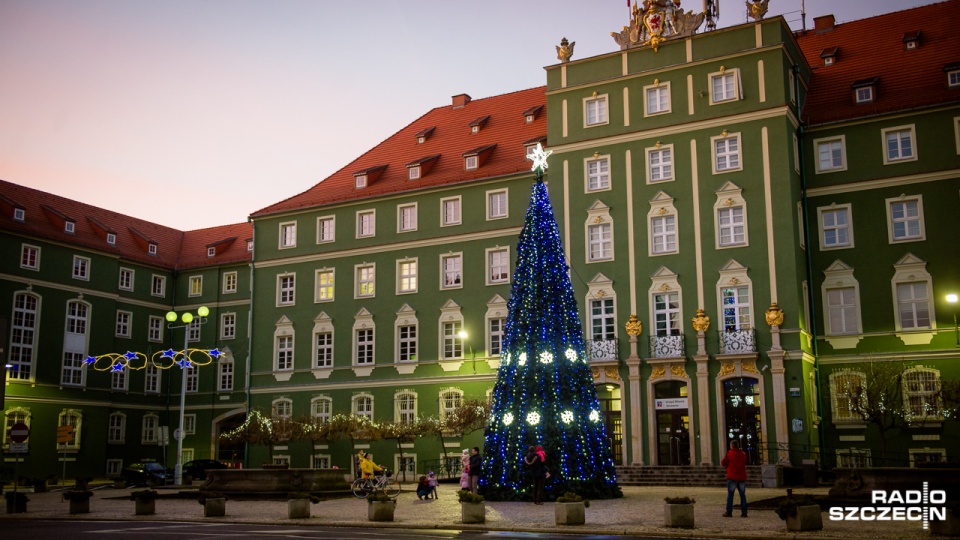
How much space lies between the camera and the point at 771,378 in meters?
38.2

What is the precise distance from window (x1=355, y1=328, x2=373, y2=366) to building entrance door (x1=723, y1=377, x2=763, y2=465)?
60.3 feet

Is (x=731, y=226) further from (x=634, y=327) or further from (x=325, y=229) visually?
(x=325, y=229)

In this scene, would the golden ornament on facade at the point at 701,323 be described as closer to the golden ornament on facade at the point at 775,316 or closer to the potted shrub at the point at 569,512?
the golden ornament on facade at the point at 775,316

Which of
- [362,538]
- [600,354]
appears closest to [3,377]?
[362,538]

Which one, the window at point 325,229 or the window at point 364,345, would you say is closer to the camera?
the window at point 364,345

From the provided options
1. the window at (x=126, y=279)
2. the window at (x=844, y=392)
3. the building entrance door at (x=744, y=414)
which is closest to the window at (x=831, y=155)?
the window at (x=844, y=392)

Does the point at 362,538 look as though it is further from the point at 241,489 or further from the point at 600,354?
the point at 600,354

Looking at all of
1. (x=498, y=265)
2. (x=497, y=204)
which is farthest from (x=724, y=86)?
(x=498, y=265)

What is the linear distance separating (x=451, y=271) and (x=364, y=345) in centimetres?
588

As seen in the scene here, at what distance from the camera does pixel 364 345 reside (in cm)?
4997

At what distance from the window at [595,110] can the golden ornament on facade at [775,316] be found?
36.2 ft

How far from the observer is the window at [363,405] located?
4903cm

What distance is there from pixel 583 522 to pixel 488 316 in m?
25.5

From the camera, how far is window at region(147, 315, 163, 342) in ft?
206
